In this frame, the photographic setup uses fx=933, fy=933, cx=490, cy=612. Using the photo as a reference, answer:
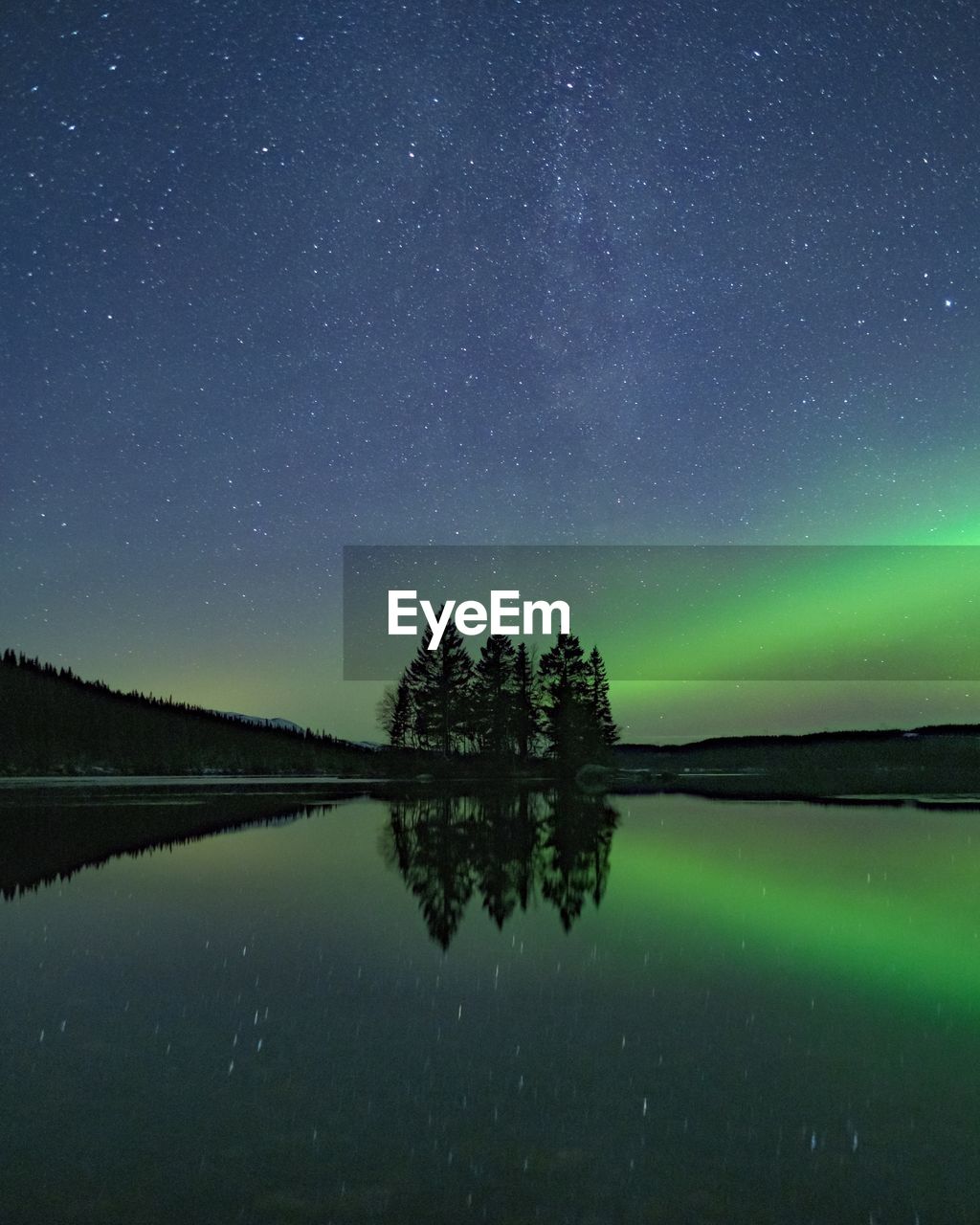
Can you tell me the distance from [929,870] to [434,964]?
10081 mm

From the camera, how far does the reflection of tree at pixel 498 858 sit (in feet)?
40.7

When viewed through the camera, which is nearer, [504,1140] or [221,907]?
[504,1140]

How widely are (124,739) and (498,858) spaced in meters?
108

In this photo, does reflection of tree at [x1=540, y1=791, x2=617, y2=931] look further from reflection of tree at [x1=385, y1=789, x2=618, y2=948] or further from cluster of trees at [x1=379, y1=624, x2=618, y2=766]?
cluster of trees at [x1=379, y1=624, x2=618, y2=766]

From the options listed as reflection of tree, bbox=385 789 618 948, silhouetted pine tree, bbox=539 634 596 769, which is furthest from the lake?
silhouetted pine tree, bbox=539 634 596 769

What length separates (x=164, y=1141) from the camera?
189 inches

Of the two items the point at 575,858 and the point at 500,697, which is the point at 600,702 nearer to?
the point at 500,697

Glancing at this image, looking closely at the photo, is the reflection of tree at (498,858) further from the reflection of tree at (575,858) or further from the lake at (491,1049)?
the lake at (491,1049)

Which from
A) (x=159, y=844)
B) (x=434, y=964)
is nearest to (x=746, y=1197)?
(x=434, y=964)

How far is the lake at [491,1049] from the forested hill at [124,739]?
84148mm

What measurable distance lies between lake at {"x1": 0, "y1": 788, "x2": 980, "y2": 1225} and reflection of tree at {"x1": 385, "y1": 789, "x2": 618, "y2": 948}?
0.15m

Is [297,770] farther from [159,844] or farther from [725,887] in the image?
[725,887]

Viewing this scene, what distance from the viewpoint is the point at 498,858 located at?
679 inches

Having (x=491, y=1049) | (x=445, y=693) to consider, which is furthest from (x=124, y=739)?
(x=491, y=1049)
